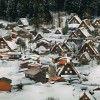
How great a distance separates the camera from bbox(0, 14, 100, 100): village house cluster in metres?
62.4

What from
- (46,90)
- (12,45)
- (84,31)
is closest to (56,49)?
(12,45)

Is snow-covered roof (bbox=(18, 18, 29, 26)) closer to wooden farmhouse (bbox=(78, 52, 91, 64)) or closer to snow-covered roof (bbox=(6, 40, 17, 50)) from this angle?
snow-covered roof (bbox=(6, 40, 17, 50))

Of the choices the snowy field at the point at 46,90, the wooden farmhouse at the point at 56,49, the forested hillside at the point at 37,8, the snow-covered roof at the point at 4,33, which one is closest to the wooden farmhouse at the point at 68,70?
the snowy field at the point at 46,90

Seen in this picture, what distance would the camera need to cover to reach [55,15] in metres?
104

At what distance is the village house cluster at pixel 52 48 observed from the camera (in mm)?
62406

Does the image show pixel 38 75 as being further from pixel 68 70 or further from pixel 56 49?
pixel 56 49

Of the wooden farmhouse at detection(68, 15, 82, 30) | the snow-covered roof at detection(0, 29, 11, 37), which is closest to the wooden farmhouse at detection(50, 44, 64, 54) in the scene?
the snow-covered roof at detection(0, 29, 11, 37)

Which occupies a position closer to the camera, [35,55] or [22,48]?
[35,55]

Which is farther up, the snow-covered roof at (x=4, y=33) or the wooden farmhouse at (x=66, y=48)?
the wooden farmhouse at (x=66, y=48)

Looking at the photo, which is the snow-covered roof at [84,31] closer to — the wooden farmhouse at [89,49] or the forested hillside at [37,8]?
the wooden farmhouse at [89,49]

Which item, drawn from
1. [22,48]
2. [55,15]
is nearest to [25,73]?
[22,48]

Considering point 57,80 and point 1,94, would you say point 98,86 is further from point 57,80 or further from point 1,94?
point 1,94

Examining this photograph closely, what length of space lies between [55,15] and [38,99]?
5306 centimetres

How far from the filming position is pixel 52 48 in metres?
76.7
